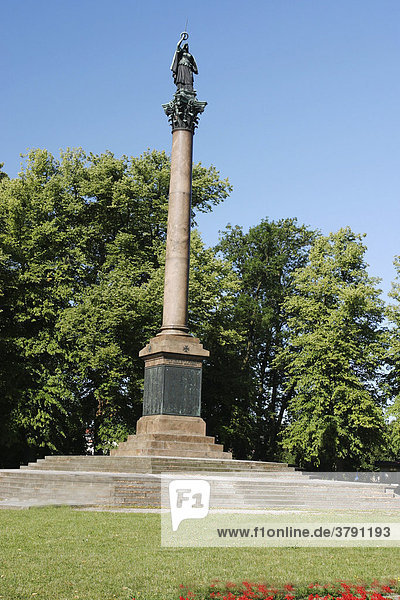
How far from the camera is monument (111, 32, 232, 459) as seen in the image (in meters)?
20.0

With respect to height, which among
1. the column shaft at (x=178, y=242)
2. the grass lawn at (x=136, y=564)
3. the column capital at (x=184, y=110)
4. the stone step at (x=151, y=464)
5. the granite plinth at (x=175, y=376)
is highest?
the column capital at (x=184, y=110)

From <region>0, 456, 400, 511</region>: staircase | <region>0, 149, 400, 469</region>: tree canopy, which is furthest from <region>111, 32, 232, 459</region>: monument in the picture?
<region>0, 149, 400, 469</region>: tree canopy

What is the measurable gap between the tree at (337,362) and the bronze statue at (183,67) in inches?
528

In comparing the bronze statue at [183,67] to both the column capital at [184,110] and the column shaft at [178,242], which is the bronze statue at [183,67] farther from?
the column shaft at [178,242]

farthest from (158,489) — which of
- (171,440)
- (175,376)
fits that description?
(175,376)

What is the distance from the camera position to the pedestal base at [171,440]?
19234mm

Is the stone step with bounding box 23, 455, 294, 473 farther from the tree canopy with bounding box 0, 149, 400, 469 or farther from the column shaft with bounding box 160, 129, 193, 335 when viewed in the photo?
the tree canopy with bounding box 0, 149, 400, 469

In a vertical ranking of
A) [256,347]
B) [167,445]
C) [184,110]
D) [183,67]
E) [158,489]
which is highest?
[183,67]

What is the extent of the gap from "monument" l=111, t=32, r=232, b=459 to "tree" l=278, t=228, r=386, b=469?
39.7 ft

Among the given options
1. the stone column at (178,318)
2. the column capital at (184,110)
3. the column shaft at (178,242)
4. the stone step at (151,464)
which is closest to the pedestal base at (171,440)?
the stone column at (178,318)

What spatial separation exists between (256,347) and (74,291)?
1356 cm

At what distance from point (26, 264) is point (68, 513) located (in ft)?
66.3

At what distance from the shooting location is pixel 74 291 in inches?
1275

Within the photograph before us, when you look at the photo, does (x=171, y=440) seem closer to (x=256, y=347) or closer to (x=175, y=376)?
(x=175, y=376)
